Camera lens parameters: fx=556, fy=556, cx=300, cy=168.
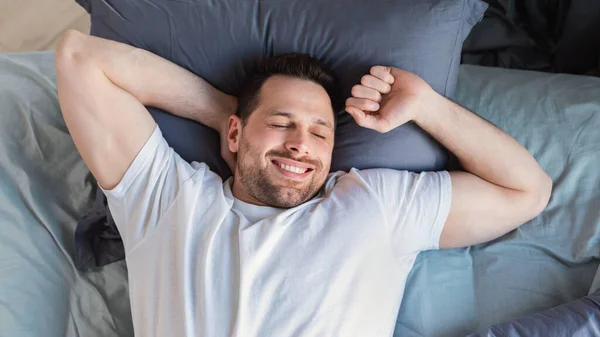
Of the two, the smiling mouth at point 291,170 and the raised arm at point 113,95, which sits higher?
the raised arm at point 113,95

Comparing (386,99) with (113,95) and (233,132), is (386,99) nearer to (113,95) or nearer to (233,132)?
(233,132)

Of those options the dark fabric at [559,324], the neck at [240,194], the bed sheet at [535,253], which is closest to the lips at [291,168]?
the neck at [240,194]

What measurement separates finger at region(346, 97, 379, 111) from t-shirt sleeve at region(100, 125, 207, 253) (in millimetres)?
418

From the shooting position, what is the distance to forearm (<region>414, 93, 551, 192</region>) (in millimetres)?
1317

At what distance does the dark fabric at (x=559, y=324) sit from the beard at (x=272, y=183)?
1.54 feet

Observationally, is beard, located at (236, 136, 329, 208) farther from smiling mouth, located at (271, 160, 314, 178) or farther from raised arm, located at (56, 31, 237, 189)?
raised arm, located at (56, 31, 237, 189)

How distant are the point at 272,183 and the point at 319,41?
1.33 feet

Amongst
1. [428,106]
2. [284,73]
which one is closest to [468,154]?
[428,106]

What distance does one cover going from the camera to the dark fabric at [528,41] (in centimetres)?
181

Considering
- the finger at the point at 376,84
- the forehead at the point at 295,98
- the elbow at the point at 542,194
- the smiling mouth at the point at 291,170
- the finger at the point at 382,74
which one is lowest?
the elbow at the point at 542,194

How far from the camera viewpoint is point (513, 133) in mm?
1483

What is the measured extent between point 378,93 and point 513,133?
0.42 meters

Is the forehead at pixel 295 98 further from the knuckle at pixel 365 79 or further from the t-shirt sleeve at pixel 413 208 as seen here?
the t-shirt sleeve at pixel 413 208

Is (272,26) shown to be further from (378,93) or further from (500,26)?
(500,26)
